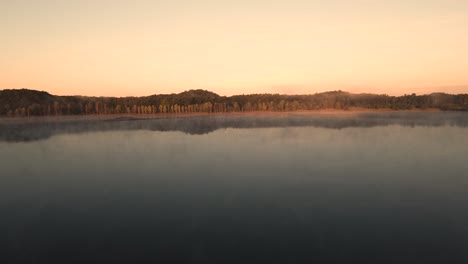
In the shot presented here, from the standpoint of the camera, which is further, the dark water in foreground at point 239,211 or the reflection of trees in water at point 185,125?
the reflection of trees in water at point 185,125

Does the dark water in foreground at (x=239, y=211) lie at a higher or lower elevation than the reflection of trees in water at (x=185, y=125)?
lower

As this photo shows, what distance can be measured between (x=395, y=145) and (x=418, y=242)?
32283 mm

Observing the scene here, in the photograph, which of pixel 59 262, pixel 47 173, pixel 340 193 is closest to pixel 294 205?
pixel 340 193

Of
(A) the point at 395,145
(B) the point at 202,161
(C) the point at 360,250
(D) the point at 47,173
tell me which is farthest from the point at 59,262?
(A) the point at 395,145

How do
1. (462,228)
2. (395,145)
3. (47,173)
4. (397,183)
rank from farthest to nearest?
1. (395,145)
2. (47,173)
3. (397,183)
4. (462,228)

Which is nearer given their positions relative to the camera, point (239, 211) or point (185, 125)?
point (239, 211)

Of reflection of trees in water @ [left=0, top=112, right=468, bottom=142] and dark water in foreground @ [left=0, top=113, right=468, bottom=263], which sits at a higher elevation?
reflection of trees in water @ [left=0, top=112, right=468, bottom=142]

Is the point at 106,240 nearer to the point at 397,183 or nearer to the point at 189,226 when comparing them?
the point at 189,226

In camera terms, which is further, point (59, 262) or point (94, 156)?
point (94, 156)

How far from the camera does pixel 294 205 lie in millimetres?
17734

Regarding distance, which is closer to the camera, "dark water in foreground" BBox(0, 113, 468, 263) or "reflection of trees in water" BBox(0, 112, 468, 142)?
"dark water in foreground" BBox(0, 113, 468, 263)

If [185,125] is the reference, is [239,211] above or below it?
below

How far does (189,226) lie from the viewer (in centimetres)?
1494

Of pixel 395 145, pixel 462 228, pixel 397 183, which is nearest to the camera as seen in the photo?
pixel 462 228
